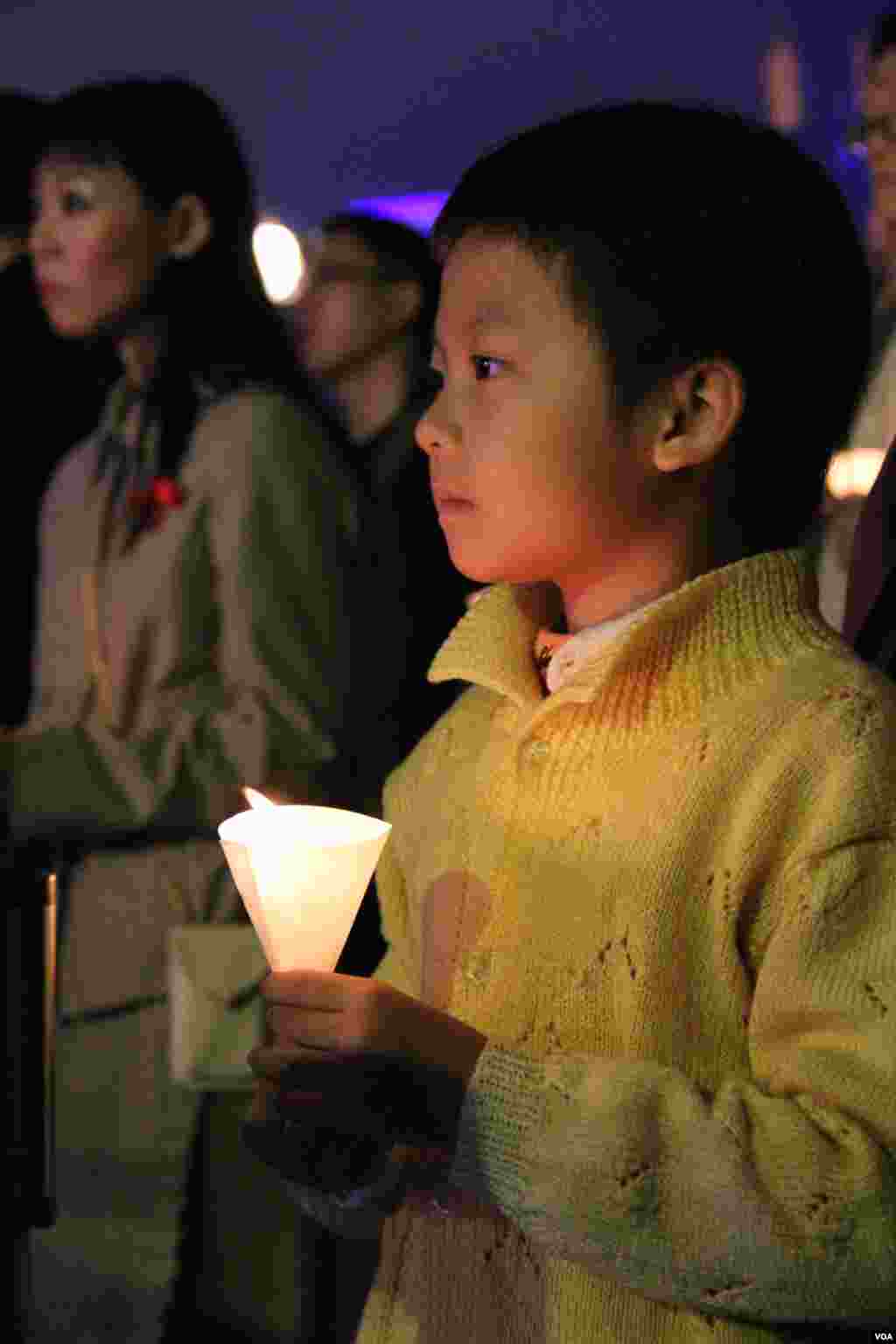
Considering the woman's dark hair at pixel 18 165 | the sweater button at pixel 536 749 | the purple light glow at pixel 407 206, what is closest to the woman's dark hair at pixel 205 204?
the woman's dark hair at pixel 18 165

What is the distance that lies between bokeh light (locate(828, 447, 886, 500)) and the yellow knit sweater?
936 millimetres

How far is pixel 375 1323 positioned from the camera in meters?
1.45

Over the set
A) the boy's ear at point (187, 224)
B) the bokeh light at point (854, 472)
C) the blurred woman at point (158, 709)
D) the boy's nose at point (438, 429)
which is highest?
the boy's ear at point (187, 224)

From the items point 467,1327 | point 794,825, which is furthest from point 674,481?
point 467,1327

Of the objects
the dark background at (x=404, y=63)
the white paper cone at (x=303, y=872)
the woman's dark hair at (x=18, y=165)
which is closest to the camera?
the white paper cone at (x=303, y=872)

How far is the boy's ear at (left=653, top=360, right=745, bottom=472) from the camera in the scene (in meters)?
1.41

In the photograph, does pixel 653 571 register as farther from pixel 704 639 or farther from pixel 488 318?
pixel 488 318

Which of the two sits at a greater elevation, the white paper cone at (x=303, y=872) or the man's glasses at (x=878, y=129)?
the man's glasses at (x=878, y=129)

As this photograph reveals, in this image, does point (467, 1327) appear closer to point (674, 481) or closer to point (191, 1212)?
point (674, 481)

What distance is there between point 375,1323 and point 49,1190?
65cm

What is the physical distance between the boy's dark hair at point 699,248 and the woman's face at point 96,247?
5.27 ft

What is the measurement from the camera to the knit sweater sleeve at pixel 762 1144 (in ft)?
3.82

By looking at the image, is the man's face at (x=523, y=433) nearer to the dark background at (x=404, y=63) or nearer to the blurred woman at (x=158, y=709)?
the blurred woman at (x=158, y=709)

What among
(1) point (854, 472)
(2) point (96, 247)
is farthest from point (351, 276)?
(1) point (854, 472)
